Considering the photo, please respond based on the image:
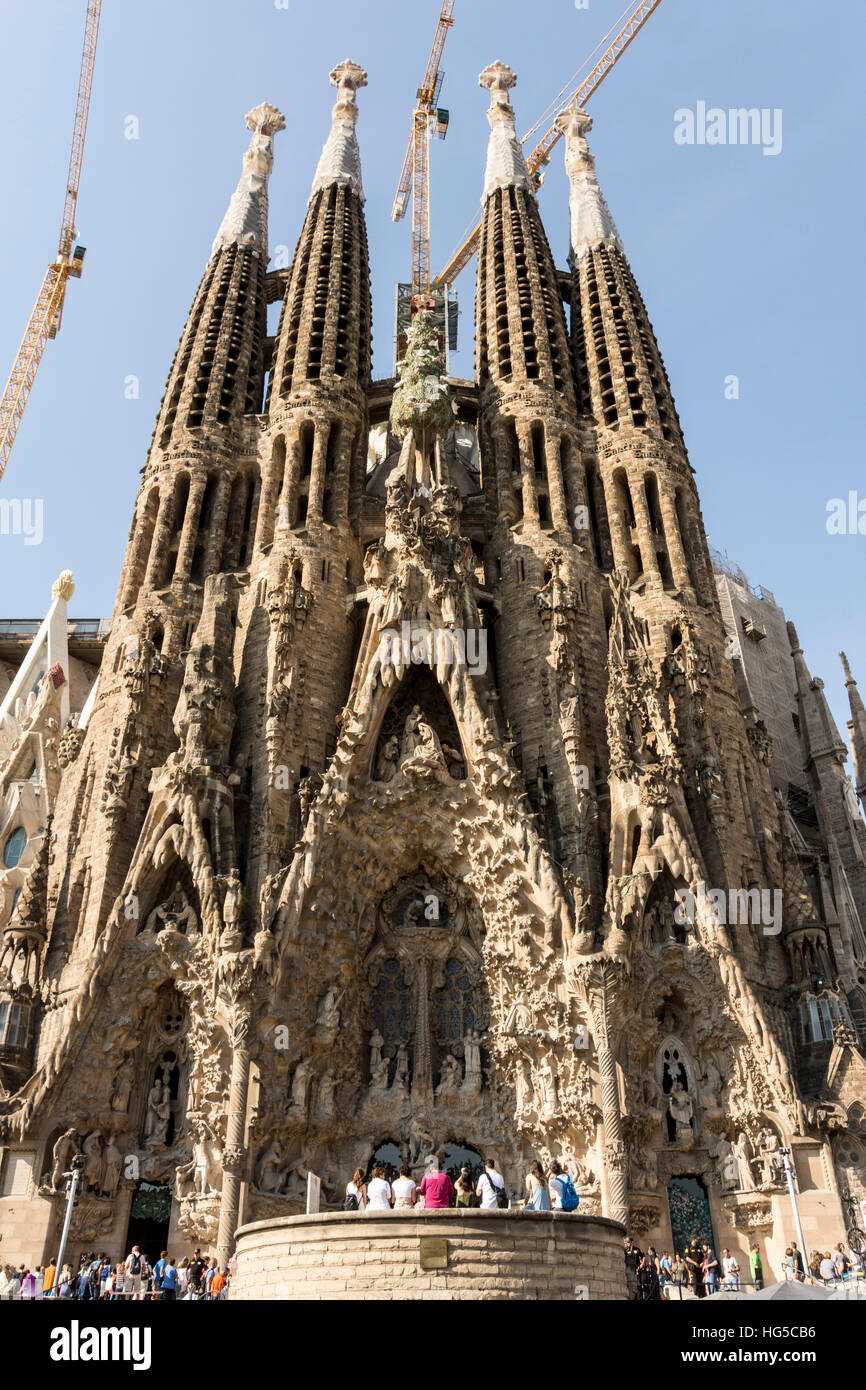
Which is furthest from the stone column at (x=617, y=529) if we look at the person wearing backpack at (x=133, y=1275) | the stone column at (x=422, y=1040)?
the person wearing backpack at (x=133, y=1275)

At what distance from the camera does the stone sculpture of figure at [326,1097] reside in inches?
819

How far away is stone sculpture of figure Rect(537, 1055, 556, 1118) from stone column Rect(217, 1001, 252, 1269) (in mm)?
5648

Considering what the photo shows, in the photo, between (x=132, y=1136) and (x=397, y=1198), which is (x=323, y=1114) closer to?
(x=132, y=1136)

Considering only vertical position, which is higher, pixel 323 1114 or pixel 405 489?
pixel 405 489

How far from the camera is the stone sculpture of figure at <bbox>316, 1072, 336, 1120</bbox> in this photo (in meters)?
20.8

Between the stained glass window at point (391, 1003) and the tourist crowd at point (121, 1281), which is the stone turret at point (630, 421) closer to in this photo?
the stained glass window at point (391, 1003)

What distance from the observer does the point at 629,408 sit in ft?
105

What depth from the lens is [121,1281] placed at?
17266 mm

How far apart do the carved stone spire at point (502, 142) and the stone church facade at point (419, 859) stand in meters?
11.0

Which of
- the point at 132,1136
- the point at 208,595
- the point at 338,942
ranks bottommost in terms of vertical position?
the point at 132,1136

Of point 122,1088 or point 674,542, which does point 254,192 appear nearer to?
point 674,542

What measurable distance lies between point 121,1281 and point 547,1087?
8239mm
